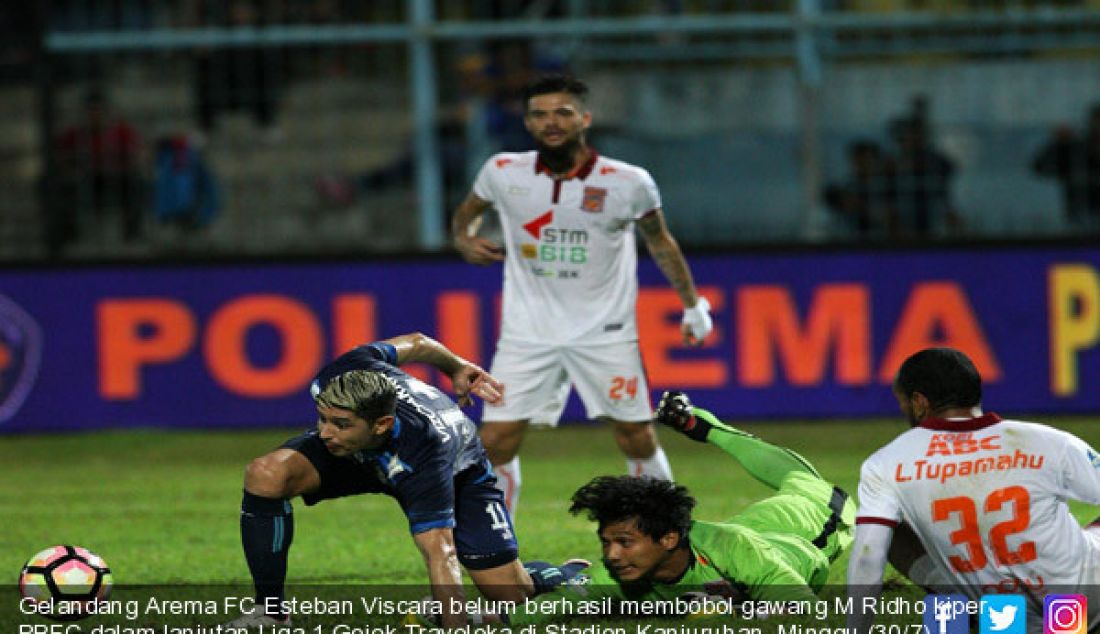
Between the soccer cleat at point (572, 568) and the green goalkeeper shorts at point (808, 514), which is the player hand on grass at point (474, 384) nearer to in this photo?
the soccer cleat at point (572, 568)

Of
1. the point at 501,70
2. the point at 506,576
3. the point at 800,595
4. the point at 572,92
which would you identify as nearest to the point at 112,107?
the point at 501,70

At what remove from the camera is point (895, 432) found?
1344 centimetres

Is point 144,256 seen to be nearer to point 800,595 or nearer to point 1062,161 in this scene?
point 1062,161

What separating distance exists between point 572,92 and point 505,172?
59 cm

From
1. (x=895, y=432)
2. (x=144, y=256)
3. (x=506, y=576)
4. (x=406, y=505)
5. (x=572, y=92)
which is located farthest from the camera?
(x=144, y=256)

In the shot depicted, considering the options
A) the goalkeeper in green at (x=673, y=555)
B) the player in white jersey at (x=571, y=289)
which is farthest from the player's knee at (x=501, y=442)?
the goalkeeper in green at (x=673, y=555)

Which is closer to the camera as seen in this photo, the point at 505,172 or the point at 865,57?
the point at 505,172

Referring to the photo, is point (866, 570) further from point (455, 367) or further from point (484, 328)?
point (484, 328)

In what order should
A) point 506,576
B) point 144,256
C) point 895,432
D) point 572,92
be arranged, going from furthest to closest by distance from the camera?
1. point 144,256
2. point 895,432
3. point 572,92
4. point 506,576

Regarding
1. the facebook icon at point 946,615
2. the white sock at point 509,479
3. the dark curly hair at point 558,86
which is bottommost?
the white sock at point 509,479

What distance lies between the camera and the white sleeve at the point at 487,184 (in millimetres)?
9047

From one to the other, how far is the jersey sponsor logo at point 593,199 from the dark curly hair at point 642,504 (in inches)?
97.8

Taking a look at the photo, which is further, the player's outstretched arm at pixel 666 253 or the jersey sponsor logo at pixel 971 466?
the player's outstretched arm at pixel 666 253

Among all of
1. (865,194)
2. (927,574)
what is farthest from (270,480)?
(865,194)
